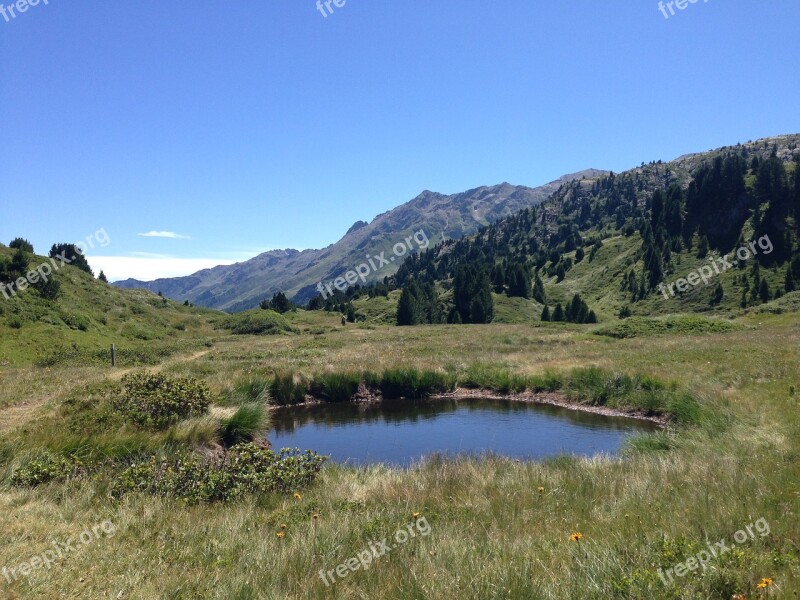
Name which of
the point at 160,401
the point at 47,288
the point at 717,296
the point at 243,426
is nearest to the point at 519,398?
the point at 243,426

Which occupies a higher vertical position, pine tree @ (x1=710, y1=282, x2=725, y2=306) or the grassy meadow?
the grassy meadow

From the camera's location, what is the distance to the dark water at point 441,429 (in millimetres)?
16594

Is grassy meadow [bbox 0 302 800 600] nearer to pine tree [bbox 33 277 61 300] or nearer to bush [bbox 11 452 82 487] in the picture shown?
bush [bbox 11 452 82 487]

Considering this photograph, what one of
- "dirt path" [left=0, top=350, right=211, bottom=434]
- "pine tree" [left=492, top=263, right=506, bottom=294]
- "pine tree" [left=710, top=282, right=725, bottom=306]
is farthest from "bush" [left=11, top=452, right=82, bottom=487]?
"pine tree" [left=492, top=263, right=506, bottom=294]

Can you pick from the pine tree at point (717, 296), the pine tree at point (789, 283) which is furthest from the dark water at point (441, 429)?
the pine tree at point (789, 283)

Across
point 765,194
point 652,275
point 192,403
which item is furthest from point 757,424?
point 765,194

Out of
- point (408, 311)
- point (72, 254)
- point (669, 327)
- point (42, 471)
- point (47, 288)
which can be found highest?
point (72, 254)

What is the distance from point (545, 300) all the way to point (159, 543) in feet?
434

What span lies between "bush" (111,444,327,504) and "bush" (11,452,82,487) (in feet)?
3.81

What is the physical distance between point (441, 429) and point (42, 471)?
1363cm

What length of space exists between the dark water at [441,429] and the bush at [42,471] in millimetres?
7275

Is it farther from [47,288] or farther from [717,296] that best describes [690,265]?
[47,288]

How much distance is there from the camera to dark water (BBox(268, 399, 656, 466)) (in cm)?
1659

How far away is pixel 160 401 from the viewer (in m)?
14.3
